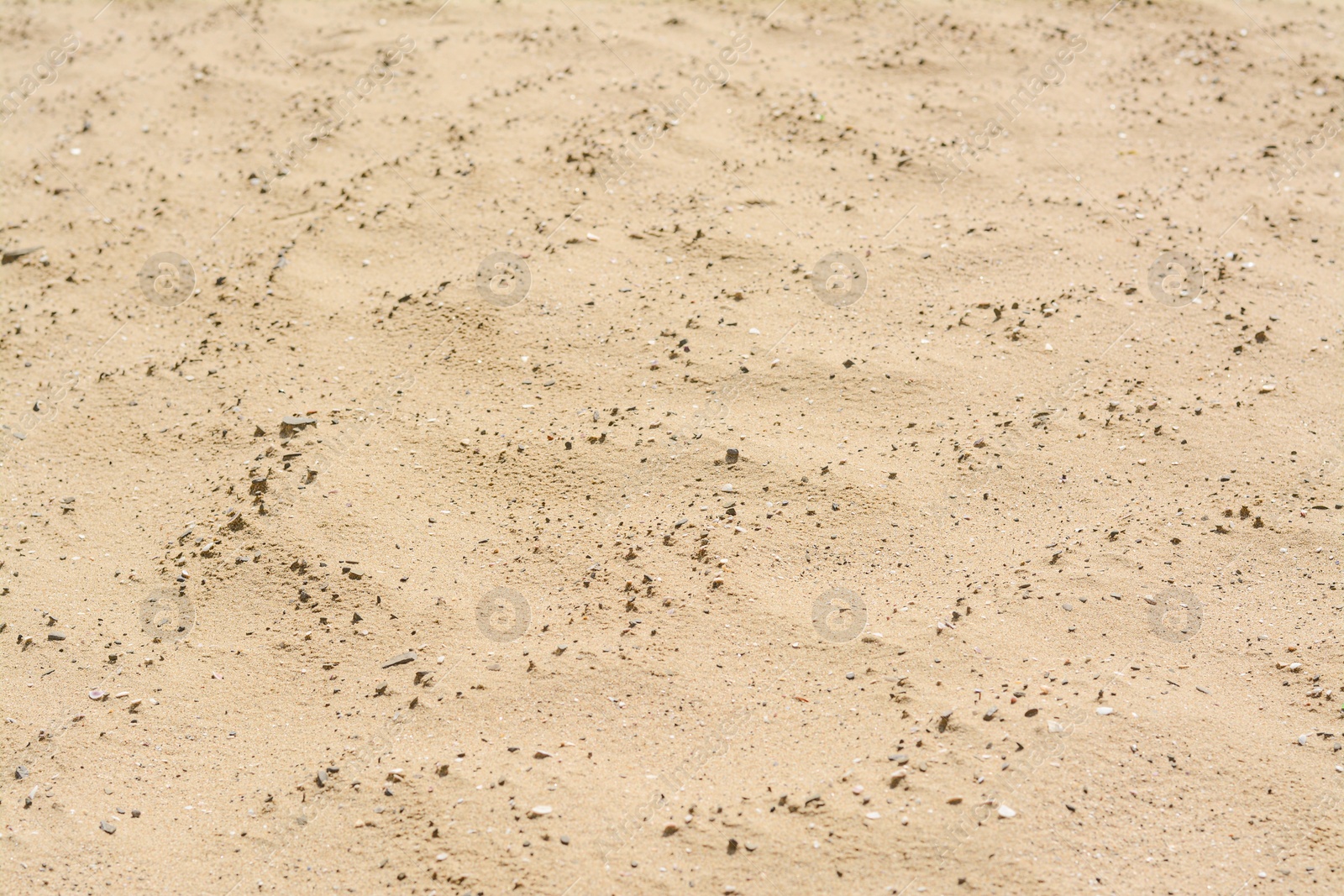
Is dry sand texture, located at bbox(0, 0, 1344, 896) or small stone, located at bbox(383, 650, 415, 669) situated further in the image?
small stone, located at bbox(383, 650, 415, 669)

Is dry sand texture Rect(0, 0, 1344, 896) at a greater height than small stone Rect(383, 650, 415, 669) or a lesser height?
greater

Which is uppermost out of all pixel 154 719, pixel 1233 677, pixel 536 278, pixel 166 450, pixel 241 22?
pixel 241 22

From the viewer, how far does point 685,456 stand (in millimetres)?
3156

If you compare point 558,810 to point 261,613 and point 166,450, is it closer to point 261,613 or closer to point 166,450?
point 261,613

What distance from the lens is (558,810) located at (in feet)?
7.90

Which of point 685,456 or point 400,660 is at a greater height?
point 685,456

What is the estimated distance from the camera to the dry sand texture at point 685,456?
95.5 inches

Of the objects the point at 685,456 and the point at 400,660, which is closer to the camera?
the point at 400,660

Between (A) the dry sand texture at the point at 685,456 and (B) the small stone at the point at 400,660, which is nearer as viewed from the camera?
(A) the dry sand texture at the point at 685,456

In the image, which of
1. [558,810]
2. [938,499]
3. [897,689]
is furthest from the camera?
[938,499]

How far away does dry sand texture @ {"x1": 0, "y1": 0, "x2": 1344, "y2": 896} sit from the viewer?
2426mm

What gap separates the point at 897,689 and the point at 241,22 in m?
4.29

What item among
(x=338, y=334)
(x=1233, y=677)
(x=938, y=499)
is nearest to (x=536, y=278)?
(x=338, y=334)

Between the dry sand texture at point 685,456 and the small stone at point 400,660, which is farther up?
the dry sand texture at point 685,456
